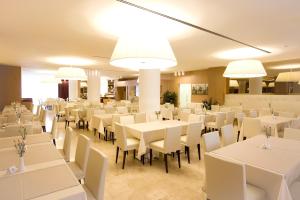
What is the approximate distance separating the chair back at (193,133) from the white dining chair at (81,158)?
2.09 m

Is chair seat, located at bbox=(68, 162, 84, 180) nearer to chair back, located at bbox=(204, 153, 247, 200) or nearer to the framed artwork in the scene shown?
chair back, located at bbox=(204, 153, 247, 200)

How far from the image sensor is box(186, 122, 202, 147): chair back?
3.80 meters

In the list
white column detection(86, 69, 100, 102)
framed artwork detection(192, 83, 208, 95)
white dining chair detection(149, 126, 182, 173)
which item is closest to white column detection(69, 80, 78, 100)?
white column detection(86, 69, 100, 102)

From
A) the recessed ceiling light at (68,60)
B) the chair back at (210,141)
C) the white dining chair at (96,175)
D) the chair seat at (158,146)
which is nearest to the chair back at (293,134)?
the chair back at (210,141)

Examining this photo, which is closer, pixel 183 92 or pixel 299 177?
pixel 299 177

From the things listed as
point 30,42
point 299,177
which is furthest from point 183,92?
point 299,177

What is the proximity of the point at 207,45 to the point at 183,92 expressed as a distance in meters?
7.71

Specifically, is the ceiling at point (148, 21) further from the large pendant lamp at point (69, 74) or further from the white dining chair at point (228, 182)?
the white dining chair at point (228, 182)

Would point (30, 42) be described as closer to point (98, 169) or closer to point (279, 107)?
point (98, 169)

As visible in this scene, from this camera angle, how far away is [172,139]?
11.5 ft

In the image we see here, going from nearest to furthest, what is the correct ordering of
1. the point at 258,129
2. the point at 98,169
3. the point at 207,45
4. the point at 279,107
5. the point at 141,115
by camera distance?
1. the point at 98,169
2. the point at 258,129
3. the point at 207,45
4. the point at 141,115
5. the point at 279,107

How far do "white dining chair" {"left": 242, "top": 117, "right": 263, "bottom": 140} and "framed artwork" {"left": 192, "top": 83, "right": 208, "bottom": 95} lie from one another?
5.88m

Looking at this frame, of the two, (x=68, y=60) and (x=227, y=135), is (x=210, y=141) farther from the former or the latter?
Result: (x=68, y=60)

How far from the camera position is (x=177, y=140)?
11.8 feet
